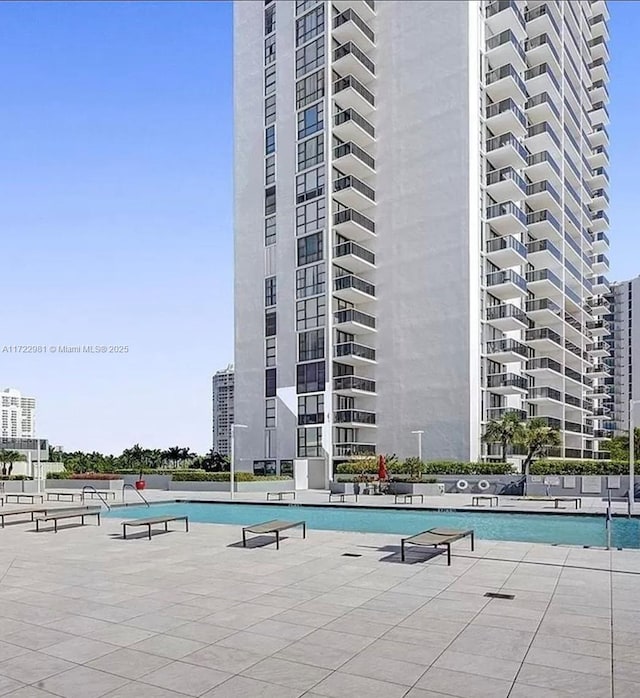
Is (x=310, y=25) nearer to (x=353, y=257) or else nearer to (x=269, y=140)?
(x=269, y=140)

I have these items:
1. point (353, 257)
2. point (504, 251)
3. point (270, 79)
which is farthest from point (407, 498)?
point (270, 79)

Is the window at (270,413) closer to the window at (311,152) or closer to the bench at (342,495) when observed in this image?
the bench at (342,495)

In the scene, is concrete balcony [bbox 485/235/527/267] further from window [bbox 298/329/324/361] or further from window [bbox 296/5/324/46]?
window [bbox 296/5/324/46]

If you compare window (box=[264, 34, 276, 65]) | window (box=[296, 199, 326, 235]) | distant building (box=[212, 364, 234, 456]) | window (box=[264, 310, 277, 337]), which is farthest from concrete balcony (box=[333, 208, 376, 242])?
distant building (box=[212, 364, 234, 456])

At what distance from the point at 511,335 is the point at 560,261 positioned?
9.53 meters

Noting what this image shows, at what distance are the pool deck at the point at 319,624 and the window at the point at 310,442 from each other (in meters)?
30.9

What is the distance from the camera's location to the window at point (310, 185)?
4734cm

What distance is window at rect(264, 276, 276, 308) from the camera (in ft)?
164

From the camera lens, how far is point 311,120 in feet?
160

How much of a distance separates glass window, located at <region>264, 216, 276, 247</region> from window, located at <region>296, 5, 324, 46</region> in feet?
43.8

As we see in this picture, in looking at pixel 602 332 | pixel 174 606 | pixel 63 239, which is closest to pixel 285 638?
pixel 174 606

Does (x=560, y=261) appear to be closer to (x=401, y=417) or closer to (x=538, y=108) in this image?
(x=538, y=108)

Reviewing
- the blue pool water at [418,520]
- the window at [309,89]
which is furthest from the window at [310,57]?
the blue pool water at [418,520]

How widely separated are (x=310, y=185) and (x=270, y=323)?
1042 cm
